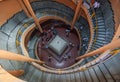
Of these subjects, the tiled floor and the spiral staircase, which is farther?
the tiled floor

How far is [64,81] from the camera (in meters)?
11.1

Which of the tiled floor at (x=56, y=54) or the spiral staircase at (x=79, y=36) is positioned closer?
the spiral staircase at (x=79, y=36)

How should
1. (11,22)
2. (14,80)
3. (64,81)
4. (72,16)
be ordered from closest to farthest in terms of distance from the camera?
(14,80) → (64,81) → (11,22) → (72,16)

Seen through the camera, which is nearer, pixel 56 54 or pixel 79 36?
pixel 79 36

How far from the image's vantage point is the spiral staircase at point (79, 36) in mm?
9844

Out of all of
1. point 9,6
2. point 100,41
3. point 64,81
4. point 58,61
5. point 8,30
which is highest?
point 9,6

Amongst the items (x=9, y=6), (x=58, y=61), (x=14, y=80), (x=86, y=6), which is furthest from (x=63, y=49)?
(x=14, y=80)

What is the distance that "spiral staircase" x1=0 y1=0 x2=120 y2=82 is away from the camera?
9.84 meters

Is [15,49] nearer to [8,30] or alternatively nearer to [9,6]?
[8,30]

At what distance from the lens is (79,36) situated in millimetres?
17562

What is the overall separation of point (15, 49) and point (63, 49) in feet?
18.2

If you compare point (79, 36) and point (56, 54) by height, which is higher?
point (79, 36)

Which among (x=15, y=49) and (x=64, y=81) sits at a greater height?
(x=15, y=49)

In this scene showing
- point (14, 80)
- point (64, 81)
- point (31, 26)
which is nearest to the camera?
point (14, 80)
